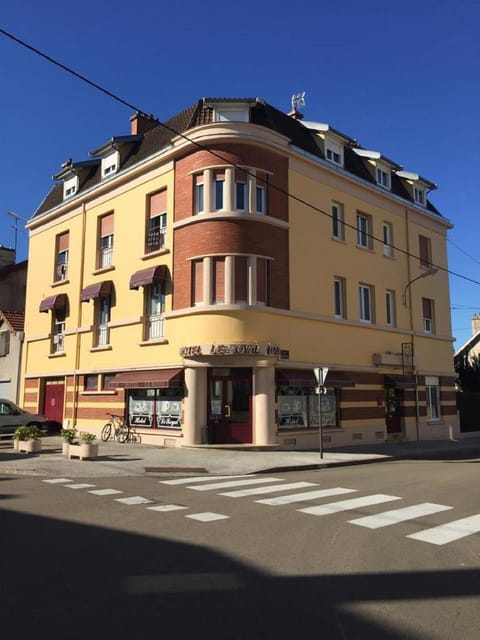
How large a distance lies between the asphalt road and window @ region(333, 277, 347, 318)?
1213 cm

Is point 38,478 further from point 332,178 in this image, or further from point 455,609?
point 332,178

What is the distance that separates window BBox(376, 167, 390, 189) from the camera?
25.7 meters

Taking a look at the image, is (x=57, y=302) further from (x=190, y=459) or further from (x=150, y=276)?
(x=190, y=459)

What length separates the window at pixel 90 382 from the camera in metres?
23.5

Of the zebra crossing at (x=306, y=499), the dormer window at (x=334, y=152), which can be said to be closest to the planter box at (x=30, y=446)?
the zebra crossing at (x=306, y=499)

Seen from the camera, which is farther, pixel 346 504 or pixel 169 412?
pixel 169 412

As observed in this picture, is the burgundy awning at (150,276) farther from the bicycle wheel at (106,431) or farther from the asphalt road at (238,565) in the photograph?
the asphalt road at (238,565)

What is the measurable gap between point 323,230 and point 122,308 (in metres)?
8.39

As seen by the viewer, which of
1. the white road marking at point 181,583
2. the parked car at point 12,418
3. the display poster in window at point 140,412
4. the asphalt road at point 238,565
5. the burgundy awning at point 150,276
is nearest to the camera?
the asphalt road at point 238,565

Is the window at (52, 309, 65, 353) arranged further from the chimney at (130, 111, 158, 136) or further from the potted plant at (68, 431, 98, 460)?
the potted plant at (68, 431, 98, 460)

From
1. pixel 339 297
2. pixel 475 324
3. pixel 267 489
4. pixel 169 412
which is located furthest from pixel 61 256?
pixel 475 324

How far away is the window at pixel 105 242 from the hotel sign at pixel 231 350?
24.3 ft

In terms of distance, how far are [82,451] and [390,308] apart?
1490cm

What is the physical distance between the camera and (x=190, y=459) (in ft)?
51.8
